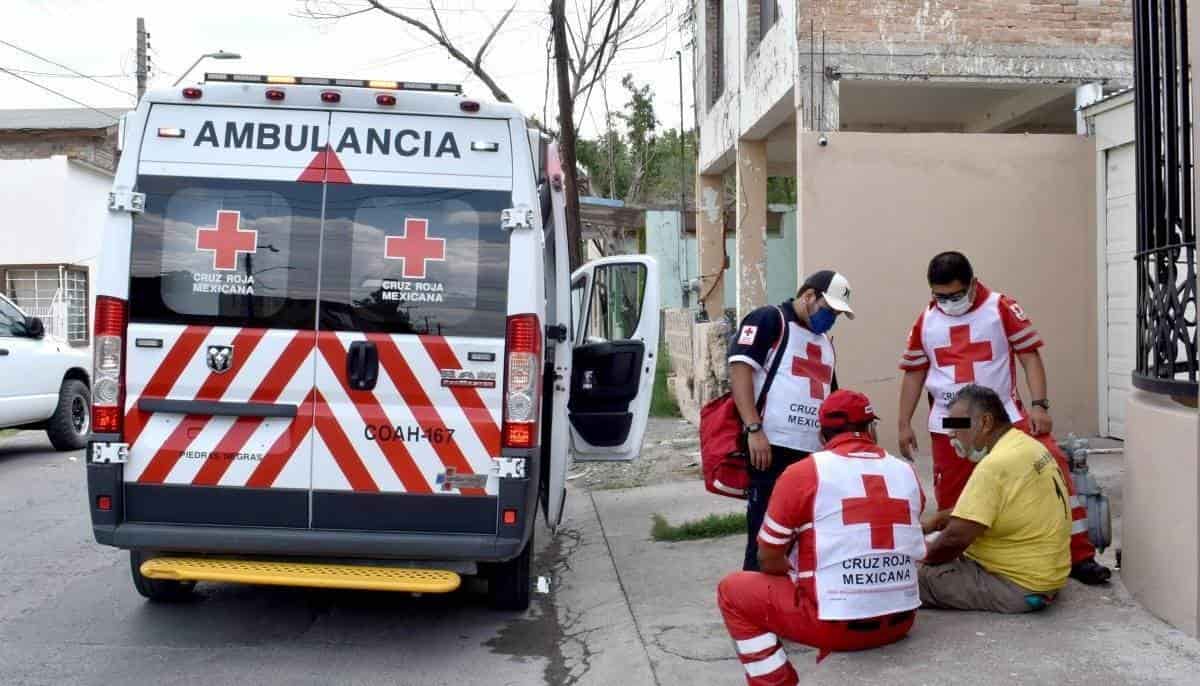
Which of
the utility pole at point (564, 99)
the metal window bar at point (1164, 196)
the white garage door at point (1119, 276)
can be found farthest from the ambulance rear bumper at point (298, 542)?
the utility pole at point (564, 99)

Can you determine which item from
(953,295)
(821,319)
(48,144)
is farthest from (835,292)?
(48,144)

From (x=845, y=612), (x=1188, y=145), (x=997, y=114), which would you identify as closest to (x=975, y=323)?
Answer: (x=1188, y=145)

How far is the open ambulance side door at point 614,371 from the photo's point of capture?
667 centimetres

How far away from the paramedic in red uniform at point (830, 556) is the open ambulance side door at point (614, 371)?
2.75 m

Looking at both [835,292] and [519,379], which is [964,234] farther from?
[519,379]

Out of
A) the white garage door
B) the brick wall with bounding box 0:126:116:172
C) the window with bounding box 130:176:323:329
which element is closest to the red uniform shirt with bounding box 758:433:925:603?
the window with bounding box 130:176:323:329

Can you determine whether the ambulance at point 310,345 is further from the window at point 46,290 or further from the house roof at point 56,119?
the house roof at point 56,119

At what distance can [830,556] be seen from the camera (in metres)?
3.77

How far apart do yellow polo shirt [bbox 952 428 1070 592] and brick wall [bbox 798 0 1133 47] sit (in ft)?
21.1

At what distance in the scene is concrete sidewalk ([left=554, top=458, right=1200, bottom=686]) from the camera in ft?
13.3

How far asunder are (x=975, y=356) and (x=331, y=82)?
10.9 ft

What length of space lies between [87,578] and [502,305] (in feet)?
11.0

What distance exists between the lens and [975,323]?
555 cm

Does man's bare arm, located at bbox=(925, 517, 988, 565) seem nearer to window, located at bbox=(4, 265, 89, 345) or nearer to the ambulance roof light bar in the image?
the ambulance roof light bar
